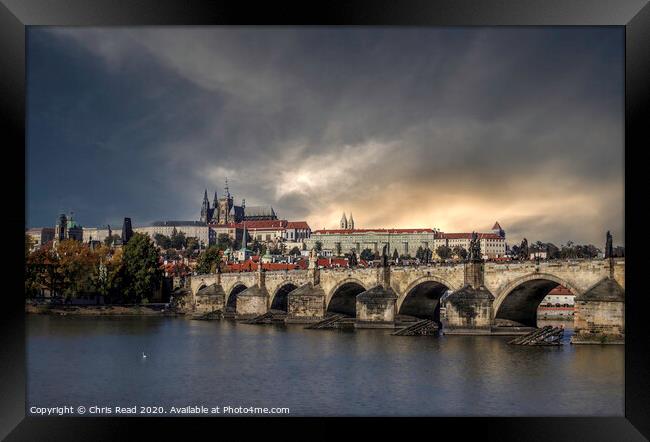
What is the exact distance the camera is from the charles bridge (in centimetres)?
1723

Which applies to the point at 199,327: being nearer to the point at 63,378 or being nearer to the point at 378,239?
the point at 63,378

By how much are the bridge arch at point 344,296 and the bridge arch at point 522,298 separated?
7.60 meters

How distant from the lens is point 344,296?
29422 millimetres

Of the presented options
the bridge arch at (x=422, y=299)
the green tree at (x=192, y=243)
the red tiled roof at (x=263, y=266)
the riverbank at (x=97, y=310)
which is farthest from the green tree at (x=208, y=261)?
the bridge arch at (x=422, y=299)

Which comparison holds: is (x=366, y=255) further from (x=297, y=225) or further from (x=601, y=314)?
(x=601, y=314)

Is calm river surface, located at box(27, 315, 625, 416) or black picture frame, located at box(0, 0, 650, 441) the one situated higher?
black picture frame, located at box(0, 0, 650, 441)

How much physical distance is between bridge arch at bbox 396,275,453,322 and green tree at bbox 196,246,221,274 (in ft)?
52.8

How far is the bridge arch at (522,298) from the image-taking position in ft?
66.2

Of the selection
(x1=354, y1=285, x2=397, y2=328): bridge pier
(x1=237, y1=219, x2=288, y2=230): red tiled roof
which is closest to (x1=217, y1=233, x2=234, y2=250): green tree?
(x1=237, y1=219, x2=288, y2=230): red tiled roof

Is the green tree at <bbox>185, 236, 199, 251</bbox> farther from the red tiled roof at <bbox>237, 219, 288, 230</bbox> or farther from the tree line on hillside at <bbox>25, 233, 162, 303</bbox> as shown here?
the tree line on hillside at <bbox>25, 233, 162, 303</bbox>
